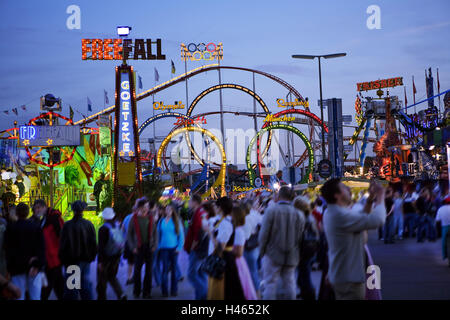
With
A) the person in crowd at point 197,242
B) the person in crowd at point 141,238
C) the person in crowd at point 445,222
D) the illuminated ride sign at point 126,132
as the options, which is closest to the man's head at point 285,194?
the person in crowd at point 197,242

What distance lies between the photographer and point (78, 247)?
26.8ft

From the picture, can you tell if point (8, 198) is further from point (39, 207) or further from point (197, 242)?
point (197, 242)

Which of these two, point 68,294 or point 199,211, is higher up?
point 199,211

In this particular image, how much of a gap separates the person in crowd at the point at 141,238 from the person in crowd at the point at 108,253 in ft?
2.70

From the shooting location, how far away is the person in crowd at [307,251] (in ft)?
25.5

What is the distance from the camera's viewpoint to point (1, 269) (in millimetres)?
7785

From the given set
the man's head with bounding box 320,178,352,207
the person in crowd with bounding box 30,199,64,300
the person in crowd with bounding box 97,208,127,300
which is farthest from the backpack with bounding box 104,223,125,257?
the man's head with bounding box 320,178,352,207

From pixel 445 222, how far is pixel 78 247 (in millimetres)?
5088

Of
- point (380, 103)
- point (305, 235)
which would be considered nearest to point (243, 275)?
point (305, 235)

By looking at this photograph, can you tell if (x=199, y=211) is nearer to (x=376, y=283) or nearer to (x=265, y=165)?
(x=376, y=283)

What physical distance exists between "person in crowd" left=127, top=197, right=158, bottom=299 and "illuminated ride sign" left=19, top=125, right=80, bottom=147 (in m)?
15.9

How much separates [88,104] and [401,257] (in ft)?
158

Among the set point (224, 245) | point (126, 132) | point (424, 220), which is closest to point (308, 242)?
point (224, 245)
